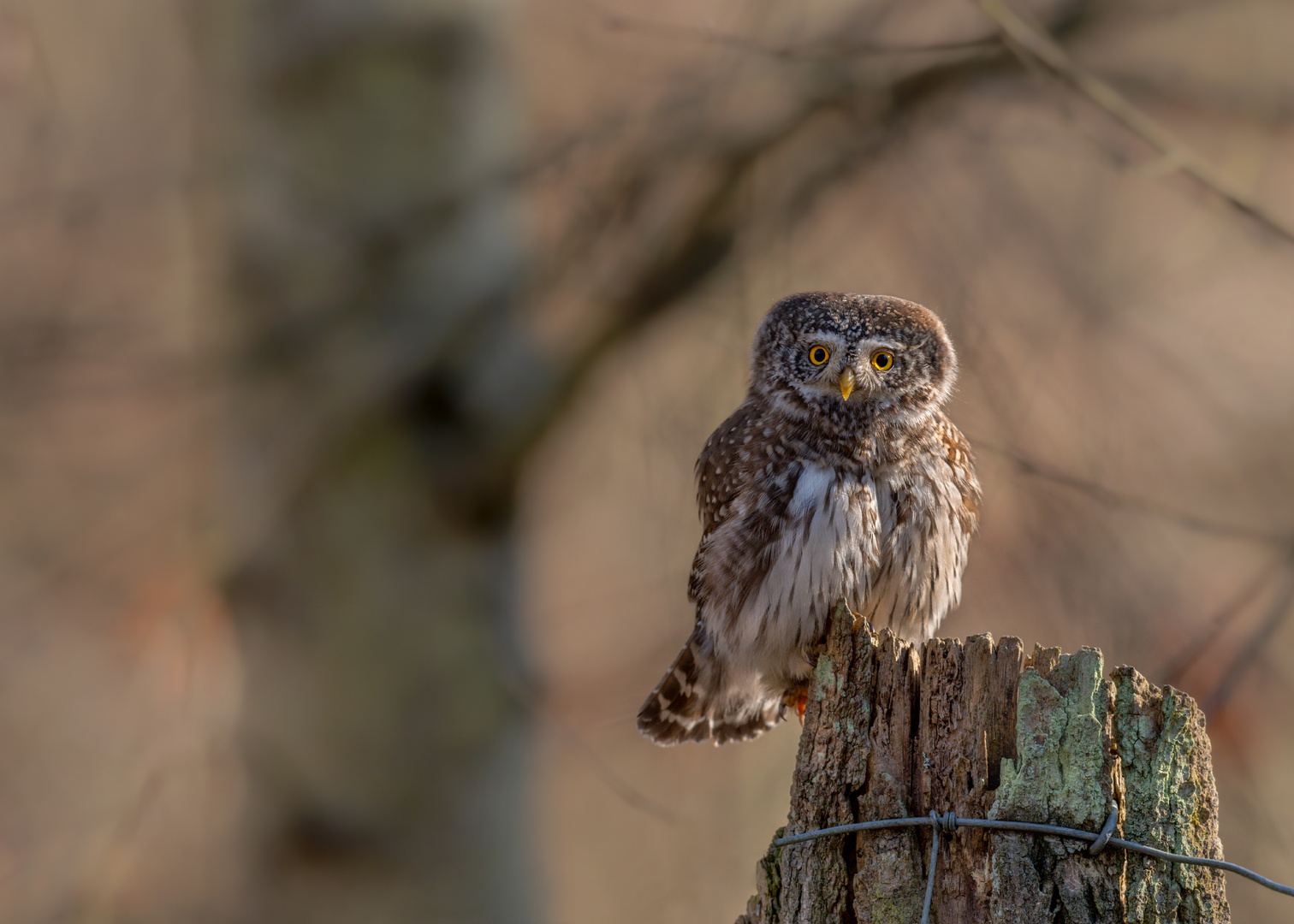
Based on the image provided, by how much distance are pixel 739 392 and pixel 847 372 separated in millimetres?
1460

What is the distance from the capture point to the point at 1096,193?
517 cm

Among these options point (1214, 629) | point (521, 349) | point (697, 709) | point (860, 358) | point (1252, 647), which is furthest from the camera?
point (521, 349)

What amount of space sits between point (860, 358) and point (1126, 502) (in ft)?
3.99

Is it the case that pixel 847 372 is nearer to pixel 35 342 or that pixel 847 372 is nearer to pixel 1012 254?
pixel 1012 254

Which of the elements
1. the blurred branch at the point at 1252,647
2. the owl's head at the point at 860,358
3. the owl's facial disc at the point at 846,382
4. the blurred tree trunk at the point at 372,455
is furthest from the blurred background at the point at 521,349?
the owl's facial disc at the point at 846,382

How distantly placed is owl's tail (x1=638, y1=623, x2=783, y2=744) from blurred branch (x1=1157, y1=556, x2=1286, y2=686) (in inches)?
54.6

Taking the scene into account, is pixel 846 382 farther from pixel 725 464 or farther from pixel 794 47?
pixel 794 47

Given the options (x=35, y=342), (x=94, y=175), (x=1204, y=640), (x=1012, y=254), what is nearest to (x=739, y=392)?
(x=1012, y=254)

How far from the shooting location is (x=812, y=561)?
3.76 m

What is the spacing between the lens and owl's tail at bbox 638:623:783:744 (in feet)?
13.8

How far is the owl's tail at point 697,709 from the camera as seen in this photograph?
13.8 ft

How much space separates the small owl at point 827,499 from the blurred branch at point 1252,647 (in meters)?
0.93

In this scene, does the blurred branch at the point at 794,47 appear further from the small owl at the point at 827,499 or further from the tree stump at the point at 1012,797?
the tree stump at the point at 1012,797

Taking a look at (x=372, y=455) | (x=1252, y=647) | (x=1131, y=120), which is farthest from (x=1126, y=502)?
(x=372, y=455)
